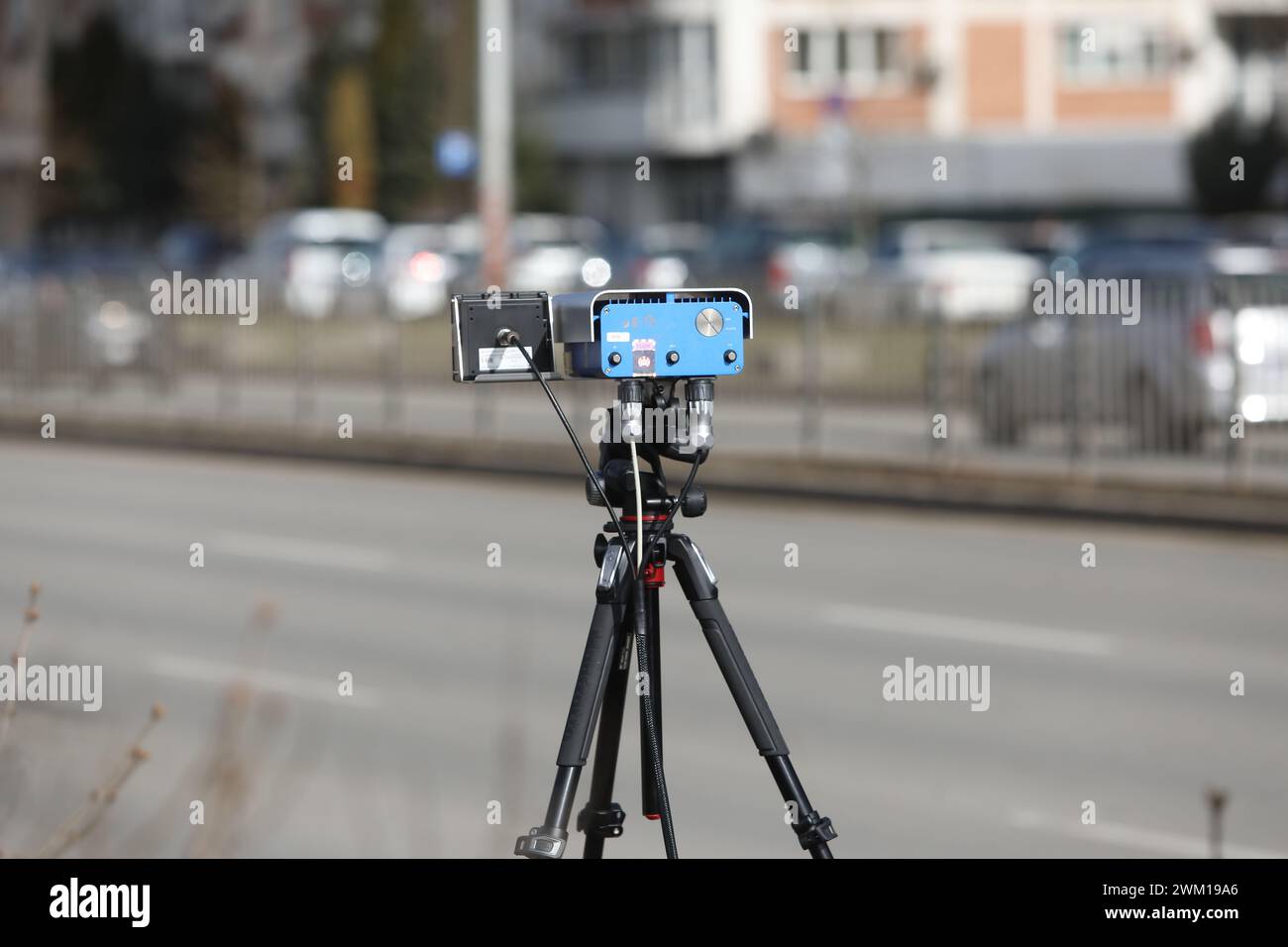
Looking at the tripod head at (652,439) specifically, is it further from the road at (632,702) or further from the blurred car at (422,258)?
the blurred car at (422,258)

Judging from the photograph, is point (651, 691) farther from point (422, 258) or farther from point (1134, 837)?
point (422, 258)

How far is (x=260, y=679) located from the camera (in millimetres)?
9570

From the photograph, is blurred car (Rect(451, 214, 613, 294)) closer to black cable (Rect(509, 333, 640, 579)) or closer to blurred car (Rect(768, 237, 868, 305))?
blurred car (Rect(768, 237, 868, 305))

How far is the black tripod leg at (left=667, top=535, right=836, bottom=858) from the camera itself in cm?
320

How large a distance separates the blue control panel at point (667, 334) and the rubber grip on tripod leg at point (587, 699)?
1.22ft

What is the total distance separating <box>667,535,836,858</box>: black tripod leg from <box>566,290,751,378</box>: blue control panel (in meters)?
0.31

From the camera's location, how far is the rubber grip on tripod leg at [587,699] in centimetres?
313

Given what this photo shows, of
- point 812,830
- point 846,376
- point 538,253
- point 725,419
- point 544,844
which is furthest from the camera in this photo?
point 538,253

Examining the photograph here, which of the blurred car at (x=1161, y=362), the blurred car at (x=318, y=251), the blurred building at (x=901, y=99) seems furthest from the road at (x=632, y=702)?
the blurred building at (x=901, y=99)

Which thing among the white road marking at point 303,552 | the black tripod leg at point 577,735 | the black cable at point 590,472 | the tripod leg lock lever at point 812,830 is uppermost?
the black cable at point 590,472

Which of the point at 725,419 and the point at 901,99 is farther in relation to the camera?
the point at 901,99

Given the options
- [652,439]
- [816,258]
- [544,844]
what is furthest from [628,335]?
[816,258]

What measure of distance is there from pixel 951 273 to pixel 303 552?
22271mm
